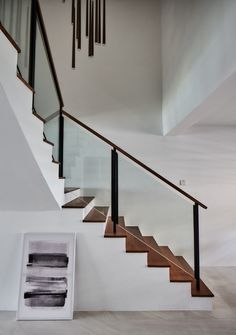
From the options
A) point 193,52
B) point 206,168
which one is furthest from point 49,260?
point 206,168

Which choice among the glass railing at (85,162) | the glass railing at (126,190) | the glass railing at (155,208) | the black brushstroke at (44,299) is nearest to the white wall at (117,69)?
the glass railing at (85,162)

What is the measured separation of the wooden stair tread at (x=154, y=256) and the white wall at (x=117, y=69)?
2.19m

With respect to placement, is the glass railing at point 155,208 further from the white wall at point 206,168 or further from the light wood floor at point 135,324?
the white wall at point 206,168

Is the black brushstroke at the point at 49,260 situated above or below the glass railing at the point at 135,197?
below

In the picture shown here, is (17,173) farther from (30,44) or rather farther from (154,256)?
(154,256)

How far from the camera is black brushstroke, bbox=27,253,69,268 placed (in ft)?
9.47

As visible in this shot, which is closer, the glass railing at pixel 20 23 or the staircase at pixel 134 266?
the glass railing at pixel 20 23

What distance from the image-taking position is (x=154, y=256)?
3.14 metres

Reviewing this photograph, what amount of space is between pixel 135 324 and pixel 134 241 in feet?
2.83

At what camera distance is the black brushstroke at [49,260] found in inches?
114

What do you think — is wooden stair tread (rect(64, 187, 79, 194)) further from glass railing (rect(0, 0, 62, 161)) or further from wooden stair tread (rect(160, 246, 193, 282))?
wooden stair tread (rect(160, 246, 193, 282))

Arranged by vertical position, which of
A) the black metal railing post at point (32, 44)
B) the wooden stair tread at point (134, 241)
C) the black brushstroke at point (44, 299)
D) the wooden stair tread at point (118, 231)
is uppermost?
the black metal railing post at point (32, 44)

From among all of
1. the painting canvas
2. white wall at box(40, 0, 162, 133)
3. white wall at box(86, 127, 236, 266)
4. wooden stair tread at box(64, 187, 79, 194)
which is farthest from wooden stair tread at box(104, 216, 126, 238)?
white wall at box(40, 0, 162, 133)

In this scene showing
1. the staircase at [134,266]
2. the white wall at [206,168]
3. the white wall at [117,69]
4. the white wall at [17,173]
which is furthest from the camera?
the white wall at [117,69]
